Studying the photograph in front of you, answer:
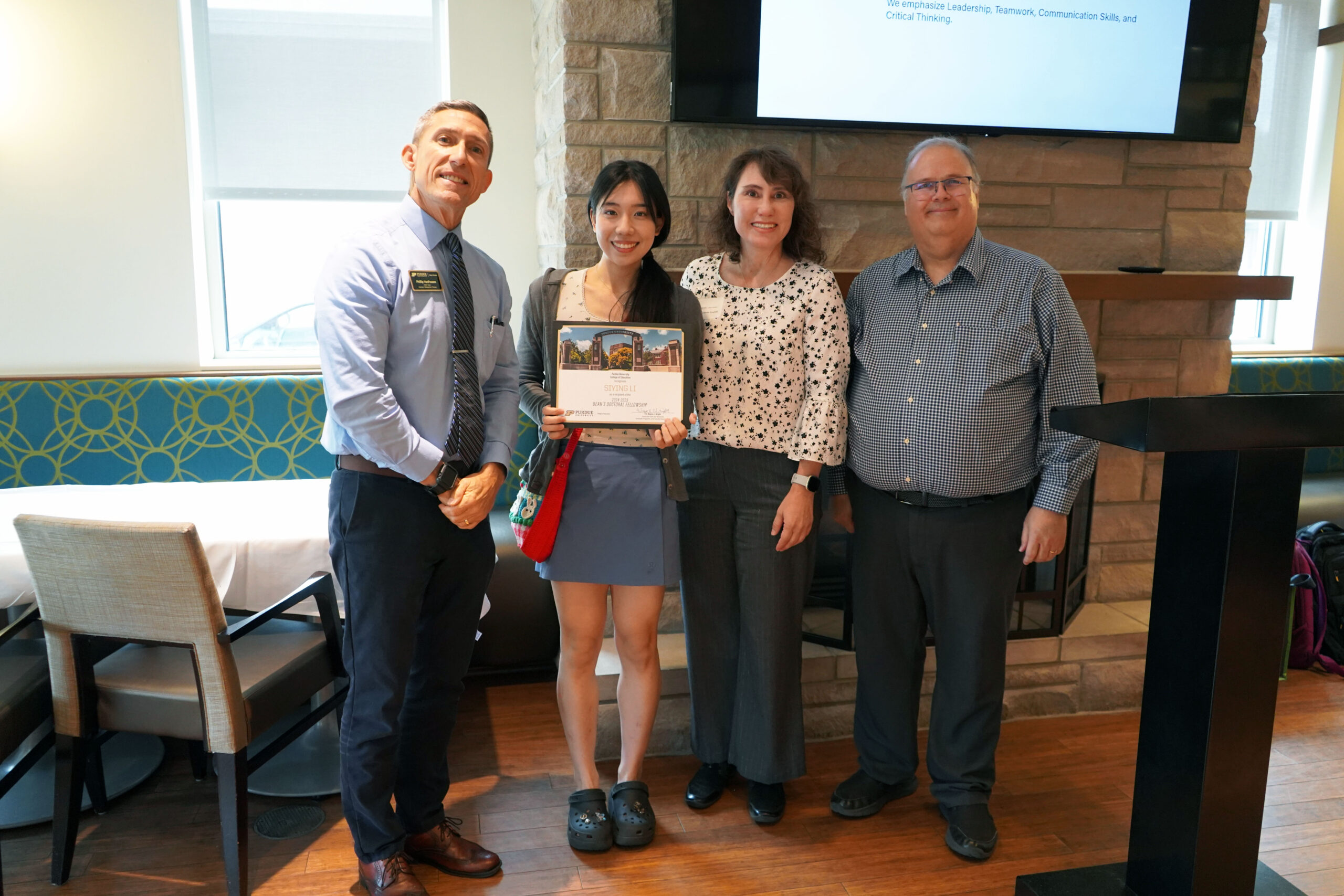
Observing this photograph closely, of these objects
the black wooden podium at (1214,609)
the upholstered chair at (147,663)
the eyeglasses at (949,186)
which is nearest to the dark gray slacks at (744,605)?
the eyeglasses at (949,186)

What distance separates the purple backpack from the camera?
3615 millimetres

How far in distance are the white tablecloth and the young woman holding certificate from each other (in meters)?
0.71

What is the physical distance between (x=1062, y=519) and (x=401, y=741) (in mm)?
1673

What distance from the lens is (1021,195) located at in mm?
3143

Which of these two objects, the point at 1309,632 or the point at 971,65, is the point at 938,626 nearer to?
the point at 971,65

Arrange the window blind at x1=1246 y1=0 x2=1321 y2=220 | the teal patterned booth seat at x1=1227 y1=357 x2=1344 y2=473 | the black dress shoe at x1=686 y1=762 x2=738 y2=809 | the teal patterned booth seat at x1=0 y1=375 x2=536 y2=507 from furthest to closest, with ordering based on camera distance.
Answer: the window blind at x1=1246 y1=0 x2=1321 y2=220, the teal patterned booth seat at x1=1227 y1=357 x2=1344 y2=473, the teal patterned booth seat at x1=0 y1=375 x2=536 y2=507, the black dress shoe at x1=686 y1=762 x2=738 y2=809

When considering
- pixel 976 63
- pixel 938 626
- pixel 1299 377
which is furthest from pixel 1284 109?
pixel 938 626

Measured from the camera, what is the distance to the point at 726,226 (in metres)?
2.42

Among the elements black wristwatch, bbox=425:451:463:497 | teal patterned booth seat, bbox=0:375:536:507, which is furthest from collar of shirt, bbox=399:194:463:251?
teal patterned booth seat, bbox=0:375:536:507

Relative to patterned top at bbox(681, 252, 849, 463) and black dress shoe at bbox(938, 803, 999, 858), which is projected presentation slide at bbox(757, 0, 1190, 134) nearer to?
patterned top at bbox(681, 252, 849, 463)

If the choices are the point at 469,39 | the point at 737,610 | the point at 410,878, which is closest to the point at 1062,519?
the point at 737,610

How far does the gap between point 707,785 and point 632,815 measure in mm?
278

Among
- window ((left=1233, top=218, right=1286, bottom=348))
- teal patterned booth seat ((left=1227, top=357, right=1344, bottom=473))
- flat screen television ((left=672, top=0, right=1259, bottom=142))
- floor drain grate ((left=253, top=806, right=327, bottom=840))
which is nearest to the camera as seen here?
floor drain grate ((left=253, top=806, right=327, bottom=840))

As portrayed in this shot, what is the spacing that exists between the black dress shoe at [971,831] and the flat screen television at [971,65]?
201 cm
